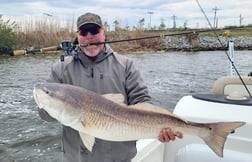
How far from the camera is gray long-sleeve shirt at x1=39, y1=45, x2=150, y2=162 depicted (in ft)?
8.07

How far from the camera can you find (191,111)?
3791 millimetres

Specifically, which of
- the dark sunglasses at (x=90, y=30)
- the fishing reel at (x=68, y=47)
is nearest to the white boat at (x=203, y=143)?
the fishing reel at (x=68, y=47)

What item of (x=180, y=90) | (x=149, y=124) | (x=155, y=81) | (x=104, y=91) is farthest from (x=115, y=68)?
(x=155, y=81)

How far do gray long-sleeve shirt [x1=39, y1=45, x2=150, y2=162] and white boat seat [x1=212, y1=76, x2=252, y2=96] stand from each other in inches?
84.0

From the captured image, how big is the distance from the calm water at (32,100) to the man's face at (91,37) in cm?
466

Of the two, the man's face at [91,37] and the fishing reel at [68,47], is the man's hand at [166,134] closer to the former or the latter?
the man's face at [91,37]

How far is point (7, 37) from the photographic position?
28.8 metres

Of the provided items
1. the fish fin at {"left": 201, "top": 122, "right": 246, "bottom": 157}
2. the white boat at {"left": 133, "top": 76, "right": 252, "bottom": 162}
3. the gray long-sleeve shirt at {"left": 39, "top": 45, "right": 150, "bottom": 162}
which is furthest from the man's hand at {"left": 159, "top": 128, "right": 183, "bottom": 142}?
the white boat at {"left": 133, "top": 76, "right": 252, "bottom": 162}

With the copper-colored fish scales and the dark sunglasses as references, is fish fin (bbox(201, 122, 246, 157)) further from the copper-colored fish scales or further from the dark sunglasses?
the dark sunglasses

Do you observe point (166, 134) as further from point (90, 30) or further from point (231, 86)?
point (231, 86)

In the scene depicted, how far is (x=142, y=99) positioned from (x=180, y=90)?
35.7ft

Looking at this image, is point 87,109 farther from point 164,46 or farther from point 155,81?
point 164,46

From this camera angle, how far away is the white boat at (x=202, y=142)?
11.4 ft

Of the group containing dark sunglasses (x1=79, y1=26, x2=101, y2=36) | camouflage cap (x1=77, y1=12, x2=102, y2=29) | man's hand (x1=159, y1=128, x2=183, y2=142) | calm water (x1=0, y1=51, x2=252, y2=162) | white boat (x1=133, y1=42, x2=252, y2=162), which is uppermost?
camouflage cap (x1=77, y1=12, x2=102, y2=29)
